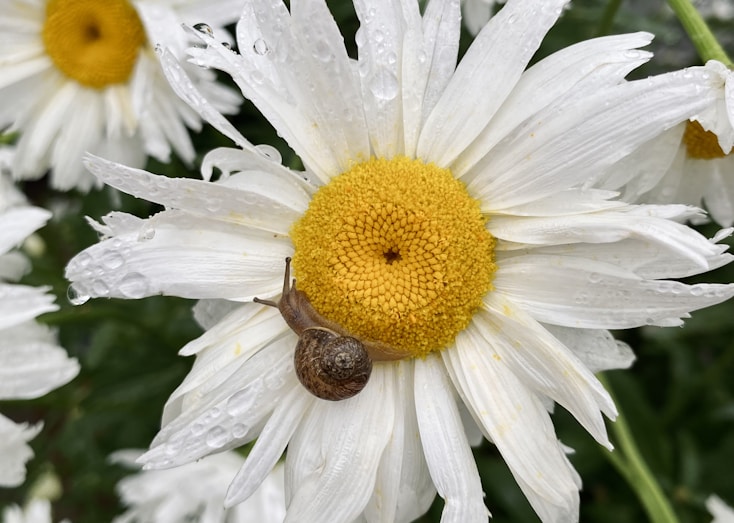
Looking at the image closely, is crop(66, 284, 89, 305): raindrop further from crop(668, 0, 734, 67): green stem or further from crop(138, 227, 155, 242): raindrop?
crop(668, 0, 734, 67): green stem

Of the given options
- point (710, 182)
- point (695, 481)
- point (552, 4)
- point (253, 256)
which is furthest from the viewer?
point (695, 481)

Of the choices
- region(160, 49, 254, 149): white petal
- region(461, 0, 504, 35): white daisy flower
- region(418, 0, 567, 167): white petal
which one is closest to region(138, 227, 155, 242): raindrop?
region(160, 49, 254, 149): white petal

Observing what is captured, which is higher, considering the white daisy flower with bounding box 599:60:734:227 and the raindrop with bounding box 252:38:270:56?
the white daisy flower with bounding box 599:60:734:227

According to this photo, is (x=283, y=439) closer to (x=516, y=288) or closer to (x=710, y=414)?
(x=516, y=288)

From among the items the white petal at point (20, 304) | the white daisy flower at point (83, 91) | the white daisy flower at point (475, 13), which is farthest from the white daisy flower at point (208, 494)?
the white daisy flower at point (475, 13)

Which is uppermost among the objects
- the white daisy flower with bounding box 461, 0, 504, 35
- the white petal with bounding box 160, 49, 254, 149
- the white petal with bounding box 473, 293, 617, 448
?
the white daisy flower with bounding box 461, 0, 504, 35

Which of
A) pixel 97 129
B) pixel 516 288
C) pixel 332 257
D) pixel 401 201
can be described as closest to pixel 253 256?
pixel 332 257

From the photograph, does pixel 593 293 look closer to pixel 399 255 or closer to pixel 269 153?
pixel 399 255

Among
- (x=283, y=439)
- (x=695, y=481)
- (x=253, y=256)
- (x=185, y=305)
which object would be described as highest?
(x=253, y=256)
